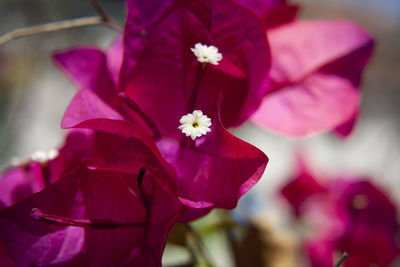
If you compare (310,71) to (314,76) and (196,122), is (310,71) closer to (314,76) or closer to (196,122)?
(314,76)

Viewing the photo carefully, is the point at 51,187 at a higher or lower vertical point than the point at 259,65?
lower

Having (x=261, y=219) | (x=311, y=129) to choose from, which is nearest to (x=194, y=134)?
(x=311, y=129)

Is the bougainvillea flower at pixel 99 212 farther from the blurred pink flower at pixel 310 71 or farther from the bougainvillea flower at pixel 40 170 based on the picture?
the blurred pink flower at pixel 310 71

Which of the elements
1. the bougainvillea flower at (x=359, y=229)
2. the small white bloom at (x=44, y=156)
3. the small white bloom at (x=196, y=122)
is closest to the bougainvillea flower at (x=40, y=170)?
the small white bloom at (x=44, y=156)

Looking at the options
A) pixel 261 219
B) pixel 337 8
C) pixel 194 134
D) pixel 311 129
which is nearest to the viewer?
pixel 194 134

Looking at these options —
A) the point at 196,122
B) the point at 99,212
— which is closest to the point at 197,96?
the point at 196,122

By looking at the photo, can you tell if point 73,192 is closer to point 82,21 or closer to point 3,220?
point 3,220
